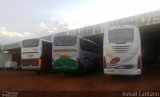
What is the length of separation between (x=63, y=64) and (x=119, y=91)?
8955mm

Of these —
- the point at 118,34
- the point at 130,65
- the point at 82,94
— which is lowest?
the point at 82,94

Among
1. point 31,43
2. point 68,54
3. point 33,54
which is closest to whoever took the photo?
point 68,54

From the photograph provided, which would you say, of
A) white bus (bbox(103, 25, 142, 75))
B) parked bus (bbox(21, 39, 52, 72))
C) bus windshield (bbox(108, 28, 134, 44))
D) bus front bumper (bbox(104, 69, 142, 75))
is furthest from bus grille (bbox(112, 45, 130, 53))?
parked bus (bbox(21, 39, 52, 72))

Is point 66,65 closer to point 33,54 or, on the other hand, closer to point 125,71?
point 33,54

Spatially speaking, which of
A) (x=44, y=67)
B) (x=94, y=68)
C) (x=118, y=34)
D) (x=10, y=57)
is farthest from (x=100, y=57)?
(x=10, y=57)

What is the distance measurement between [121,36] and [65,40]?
5.62 m

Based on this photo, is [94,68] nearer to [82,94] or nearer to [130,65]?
[130,65]

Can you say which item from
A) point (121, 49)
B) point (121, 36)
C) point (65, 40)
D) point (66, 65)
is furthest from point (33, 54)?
point (121, 49)

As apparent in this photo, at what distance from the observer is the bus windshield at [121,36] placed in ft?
60.7

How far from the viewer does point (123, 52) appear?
18344 millimetres

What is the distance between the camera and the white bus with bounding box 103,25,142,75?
18.2 meters

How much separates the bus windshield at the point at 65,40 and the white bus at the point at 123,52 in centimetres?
436

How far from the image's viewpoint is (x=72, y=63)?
2269cm

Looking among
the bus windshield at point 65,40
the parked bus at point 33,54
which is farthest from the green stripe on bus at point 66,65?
the parked bus at point 33,54
